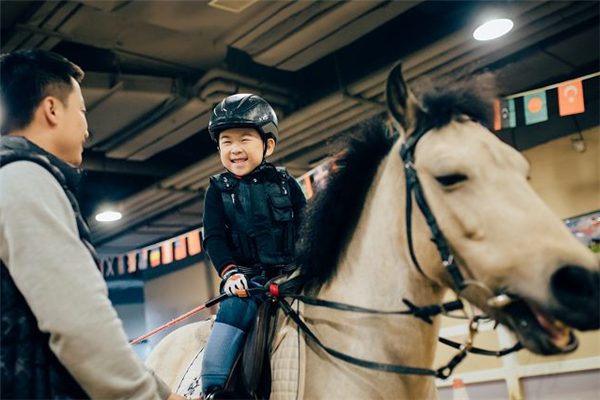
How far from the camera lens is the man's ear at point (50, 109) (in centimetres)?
138

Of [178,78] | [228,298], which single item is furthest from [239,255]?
[178,78]

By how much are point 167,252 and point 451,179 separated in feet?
24.5

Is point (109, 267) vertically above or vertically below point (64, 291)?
above

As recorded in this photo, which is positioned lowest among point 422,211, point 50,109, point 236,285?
point 236,285

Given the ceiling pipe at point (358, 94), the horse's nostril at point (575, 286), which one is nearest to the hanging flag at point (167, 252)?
the ceiling pipe at point (358, 94)

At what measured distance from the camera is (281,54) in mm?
5004

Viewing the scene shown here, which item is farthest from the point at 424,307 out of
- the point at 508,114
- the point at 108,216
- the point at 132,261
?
the point at 132,261

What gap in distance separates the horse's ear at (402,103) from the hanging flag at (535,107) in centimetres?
359

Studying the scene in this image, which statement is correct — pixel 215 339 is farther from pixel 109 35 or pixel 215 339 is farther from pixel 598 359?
pixel 598 359

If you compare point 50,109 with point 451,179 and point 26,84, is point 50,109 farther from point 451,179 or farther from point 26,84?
point 451,179

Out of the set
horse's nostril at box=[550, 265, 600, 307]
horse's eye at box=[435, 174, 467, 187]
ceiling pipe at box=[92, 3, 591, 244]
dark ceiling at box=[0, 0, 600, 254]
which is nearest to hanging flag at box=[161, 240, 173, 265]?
ceiling pipe at box=[92, 3, 591, 244]

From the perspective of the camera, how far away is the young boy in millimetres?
2014

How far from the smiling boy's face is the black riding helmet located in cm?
4

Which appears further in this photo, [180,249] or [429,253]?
[180,249]
